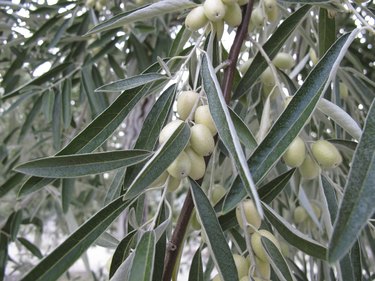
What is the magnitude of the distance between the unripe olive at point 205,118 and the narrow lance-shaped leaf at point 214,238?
54 millimetres

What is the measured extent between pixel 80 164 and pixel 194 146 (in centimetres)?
11

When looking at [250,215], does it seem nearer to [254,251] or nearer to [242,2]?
[254,251]

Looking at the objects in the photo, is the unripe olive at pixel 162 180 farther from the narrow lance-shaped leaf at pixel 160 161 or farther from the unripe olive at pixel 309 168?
the unripe olive at pixel 309 168

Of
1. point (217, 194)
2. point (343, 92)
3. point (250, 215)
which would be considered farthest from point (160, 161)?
point (343, 92)

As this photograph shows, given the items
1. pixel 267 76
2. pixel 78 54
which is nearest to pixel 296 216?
pixel 267 76

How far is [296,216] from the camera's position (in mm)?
882

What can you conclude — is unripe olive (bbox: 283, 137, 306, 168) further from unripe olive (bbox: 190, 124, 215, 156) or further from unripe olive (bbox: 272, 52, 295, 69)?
unripe olive (bbox: 272, 52, 295, 69)

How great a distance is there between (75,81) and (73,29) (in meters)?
0.13

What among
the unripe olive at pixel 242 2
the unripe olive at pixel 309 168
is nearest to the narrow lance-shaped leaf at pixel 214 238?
the unripe olive at pixel 309 168

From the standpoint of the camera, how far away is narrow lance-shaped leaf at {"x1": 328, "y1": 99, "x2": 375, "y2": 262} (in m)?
0.27

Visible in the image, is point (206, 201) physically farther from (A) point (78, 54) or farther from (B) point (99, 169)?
(A) point (78, 54)

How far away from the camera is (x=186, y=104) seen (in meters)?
0.47

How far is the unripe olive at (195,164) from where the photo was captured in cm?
43

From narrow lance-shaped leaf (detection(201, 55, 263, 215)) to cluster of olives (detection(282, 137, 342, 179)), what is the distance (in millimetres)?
97
